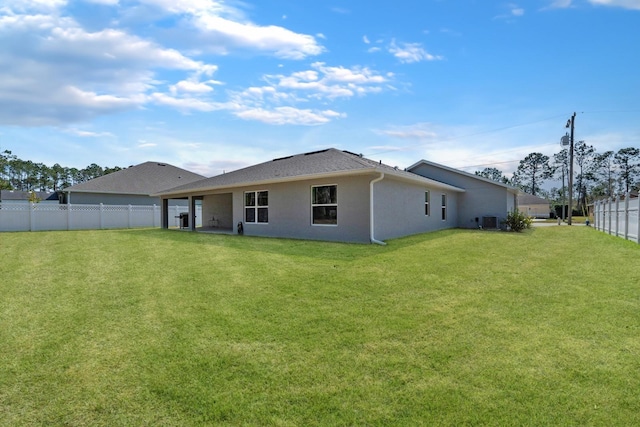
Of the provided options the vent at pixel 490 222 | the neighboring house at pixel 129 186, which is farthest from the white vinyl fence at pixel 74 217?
the vent at pixel 490 222

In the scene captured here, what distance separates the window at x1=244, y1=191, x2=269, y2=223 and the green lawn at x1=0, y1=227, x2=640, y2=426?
7.44 meters

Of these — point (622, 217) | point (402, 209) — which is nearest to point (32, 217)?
point (402, 209)

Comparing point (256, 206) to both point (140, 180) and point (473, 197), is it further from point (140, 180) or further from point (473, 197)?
point (140, 180)

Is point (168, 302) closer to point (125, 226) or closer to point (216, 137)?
point (216, 137)

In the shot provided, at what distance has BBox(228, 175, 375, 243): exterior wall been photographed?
440 inches

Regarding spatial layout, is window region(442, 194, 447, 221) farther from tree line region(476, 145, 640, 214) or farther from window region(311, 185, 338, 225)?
tree line region(476, 145, 640, 214)

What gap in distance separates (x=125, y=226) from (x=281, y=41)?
16719 mm

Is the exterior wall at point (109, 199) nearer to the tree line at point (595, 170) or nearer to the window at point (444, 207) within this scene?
the window at point (444, 207)

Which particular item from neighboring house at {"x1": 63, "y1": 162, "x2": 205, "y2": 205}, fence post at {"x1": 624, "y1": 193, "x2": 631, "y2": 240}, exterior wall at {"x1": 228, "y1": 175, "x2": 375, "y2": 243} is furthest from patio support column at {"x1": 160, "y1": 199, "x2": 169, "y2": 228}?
fence post at {"x1": 624, "y1": 193, "x2": 631, "y2": 240}

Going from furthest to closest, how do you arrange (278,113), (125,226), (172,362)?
(125,226)
(278,113)
(172,362)

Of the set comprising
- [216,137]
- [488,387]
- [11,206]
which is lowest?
[488,387]

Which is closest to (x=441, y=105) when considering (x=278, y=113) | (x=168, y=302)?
(x=278, y=113)

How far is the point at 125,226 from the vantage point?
21.3 meters

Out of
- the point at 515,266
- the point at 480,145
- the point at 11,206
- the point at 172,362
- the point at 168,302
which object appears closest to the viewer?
the point at 172,362
